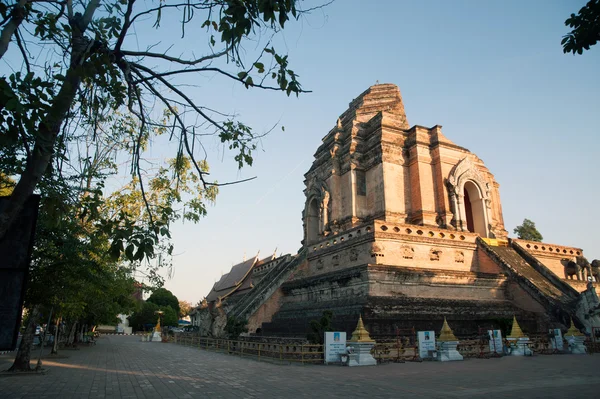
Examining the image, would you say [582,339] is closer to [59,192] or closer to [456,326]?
[456,326]

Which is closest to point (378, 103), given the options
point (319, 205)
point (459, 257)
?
point (319, 205)

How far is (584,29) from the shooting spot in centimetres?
739

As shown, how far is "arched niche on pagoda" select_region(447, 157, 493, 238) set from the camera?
22.3 m

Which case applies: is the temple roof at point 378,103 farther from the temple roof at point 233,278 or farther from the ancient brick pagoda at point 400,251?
the temple roof at point 233,278

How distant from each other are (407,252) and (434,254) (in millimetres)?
1625

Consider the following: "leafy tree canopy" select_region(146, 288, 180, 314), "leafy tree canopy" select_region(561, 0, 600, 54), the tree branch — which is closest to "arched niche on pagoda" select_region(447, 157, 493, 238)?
"leafy tree canopy" select_region(561, 0, 600, 54)

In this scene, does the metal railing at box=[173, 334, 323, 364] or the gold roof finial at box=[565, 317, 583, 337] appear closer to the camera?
the metal railing at box=[173, 334, 323, 364]

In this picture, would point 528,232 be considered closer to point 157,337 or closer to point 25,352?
point 157,337

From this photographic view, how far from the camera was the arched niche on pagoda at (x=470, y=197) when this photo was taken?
22344 mm

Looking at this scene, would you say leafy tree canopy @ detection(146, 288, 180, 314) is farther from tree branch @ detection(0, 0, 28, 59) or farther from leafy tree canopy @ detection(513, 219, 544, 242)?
tree branch @ detection(0, 0, 28, 59)

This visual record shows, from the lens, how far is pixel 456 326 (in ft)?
50.3

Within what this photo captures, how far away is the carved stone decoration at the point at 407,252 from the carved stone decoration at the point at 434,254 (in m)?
1.04

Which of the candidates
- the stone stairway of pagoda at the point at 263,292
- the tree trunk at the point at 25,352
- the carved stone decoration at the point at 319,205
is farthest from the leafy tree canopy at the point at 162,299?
the tree trunk at the point at 25,352

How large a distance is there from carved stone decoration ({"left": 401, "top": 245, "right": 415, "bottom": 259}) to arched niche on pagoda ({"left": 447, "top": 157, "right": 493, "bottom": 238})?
196 inches
